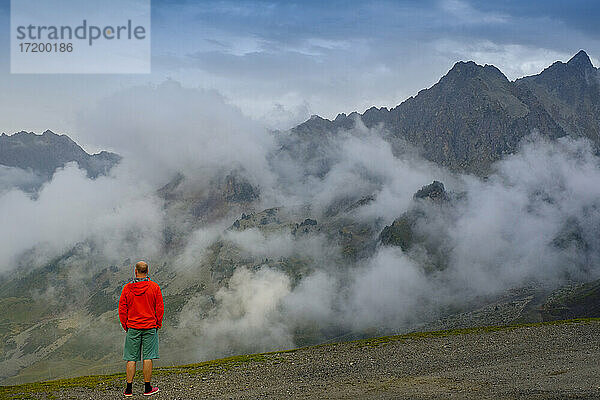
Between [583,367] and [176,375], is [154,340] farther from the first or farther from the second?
[583,367]

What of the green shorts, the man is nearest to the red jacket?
the man

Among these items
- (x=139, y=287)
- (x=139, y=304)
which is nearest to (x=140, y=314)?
(x=139, y=304)

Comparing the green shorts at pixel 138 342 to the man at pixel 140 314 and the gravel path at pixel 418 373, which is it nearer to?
the man at pixel 140 314

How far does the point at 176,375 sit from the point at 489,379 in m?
21.8

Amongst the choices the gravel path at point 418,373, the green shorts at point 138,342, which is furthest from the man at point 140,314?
the gravel path at point 418,373

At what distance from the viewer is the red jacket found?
17.3 meters

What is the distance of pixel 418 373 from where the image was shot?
93.9 ft

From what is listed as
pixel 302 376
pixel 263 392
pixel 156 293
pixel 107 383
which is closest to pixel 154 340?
pixel 156 293

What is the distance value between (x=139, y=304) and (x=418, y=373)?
1832cm

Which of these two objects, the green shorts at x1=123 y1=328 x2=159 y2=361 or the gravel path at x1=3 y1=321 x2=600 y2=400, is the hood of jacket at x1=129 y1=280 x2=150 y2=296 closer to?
the green shorts at x1=123 y1=328 x2=159 y2=361

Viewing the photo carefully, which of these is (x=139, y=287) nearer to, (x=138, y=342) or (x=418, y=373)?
(x=138, y=342)

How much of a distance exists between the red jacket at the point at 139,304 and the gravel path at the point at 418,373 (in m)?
7.72

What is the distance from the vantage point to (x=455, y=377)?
26.2m

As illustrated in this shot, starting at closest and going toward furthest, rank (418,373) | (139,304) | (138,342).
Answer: (139,304)
(138,342)
(418,373)
